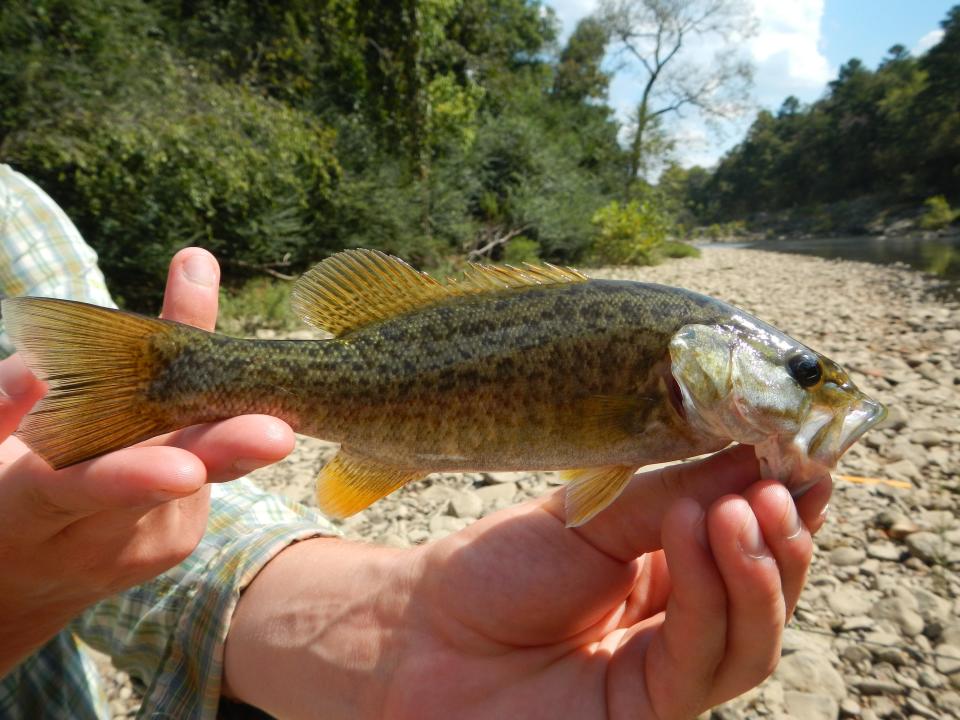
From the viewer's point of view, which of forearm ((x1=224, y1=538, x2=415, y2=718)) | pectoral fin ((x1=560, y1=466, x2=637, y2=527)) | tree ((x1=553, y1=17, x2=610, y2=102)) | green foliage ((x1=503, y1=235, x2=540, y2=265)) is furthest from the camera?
tree ((x1=553, y1=17, x2=610, y2=102))

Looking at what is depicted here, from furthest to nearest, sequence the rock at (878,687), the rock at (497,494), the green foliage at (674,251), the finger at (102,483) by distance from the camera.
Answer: the green foliage at (674,251) < the rock at (497,494) < the rock at (878,687) < the finger at (102,483)

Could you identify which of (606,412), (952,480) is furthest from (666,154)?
(606,412)

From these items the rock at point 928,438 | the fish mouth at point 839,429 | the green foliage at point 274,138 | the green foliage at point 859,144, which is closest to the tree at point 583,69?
the green foliage at point 274,138

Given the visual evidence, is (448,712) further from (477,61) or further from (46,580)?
(477,61)

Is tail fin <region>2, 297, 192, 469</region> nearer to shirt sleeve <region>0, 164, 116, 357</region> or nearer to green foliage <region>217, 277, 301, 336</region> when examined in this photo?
shirt sleeve <region>0, 164, 116, 357</region>

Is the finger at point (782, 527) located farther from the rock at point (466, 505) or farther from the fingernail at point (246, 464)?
the rock at point (466, 505)

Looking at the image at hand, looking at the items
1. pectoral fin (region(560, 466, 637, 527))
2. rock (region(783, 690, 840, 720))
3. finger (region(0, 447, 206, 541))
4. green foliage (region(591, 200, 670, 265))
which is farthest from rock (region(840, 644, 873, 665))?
green foliage (region(591, 200, 670, 265))
